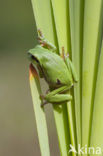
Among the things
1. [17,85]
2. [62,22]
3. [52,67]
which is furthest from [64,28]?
[17,85]

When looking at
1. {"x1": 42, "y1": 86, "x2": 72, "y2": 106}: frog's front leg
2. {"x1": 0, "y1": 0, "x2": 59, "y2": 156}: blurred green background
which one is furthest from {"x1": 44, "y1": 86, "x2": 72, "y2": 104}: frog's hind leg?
{"x1": 0, "y1": 0, "x2": 59, "y2": 156}: blurred green background

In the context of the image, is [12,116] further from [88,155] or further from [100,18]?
[100,18]

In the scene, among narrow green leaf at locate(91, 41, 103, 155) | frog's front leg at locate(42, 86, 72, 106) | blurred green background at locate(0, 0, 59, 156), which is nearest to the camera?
narrow green leaf at locate(91, 41, 103, 155)

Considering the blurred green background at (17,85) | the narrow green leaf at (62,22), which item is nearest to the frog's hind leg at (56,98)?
the narrow green leaf at (62,22)

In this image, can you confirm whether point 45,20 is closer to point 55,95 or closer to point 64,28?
point 64,28

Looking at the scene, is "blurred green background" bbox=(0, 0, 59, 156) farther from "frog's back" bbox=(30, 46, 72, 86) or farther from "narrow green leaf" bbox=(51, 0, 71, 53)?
"narrow green leaf" bbox=(51, 0, 71, 53)

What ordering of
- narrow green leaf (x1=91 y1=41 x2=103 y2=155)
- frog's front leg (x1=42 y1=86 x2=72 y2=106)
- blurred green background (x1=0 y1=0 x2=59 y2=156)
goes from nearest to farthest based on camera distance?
1. narrow green leaf (x1=91 y1=41 x2=103 y2=155)
2. frog's front leg (x1=42 y1=86 x2=72 y2=106)
3. blurred green background (x1=0 y1=0 x2=59 y2=156)

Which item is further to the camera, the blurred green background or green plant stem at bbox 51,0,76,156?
the blurred green background
